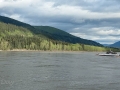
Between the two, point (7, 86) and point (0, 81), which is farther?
point (0, 81)

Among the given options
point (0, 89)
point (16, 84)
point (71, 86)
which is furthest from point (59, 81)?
point (0, 89)

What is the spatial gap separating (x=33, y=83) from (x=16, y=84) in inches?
153

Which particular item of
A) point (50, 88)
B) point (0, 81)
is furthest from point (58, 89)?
point (0, 81)

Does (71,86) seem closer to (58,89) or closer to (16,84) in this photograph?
(58,89)

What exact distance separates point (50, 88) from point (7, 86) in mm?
8751

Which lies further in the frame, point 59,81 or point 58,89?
point 59,81

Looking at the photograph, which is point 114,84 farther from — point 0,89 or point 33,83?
point 0,89

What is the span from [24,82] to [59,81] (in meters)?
8.32

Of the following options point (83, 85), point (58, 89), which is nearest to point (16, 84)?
point (58, 89)

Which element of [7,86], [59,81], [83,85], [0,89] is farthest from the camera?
[59,81]

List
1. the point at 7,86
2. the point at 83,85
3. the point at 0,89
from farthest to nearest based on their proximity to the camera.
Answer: the point at 83,85 < the point at 7,86 < the point at 0,89

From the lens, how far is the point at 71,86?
175 ft

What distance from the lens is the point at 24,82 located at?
56844 mm

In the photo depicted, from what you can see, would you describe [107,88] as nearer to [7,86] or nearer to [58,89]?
[58,89]
